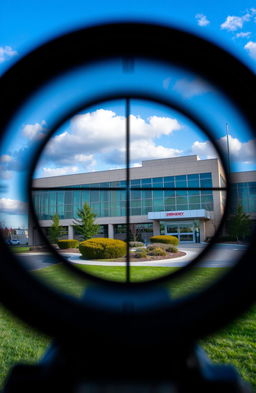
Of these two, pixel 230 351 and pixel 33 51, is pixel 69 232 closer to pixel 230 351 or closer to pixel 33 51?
pixel 230 351

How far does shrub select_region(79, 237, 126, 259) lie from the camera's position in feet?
38.9

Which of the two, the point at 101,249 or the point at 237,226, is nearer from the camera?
the point at 237,226

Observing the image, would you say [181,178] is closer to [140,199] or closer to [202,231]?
[140,199]

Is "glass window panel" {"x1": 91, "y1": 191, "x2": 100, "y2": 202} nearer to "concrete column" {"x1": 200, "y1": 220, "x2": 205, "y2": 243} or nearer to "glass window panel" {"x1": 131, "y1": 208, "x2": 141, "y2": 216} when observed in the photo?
"glass window panel" {"x1": 131, "y1": 208, "x2": 141, "y2": 216}

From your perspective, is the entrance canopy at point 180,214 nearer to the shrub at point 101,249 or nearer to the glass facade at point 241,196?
the shrub at point 101,249

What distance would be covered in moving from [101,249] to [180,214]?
18862 mm

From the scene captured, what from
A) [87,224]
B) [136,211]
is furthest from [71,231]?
[87,224]

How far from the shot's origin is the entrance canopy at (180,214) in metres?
28.4

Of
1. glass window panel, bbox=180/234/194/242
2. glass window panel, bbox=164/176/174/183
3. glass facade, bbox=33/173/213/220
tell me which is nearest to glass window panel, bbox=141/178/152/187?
glass facade, bbox=33/173/213/220

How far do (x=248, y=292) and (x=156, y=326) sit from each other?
0.24 meters

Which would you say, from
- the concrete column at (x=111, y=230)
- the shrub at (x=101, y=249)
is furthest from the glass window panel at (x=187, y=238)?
the shrub at (x=101, y=249)

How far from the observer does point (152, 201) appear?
31344 millimetres

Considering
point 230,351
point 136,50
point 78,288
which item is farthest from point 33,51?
point 78,288

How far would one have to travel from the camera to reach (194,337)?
76 centimetres
